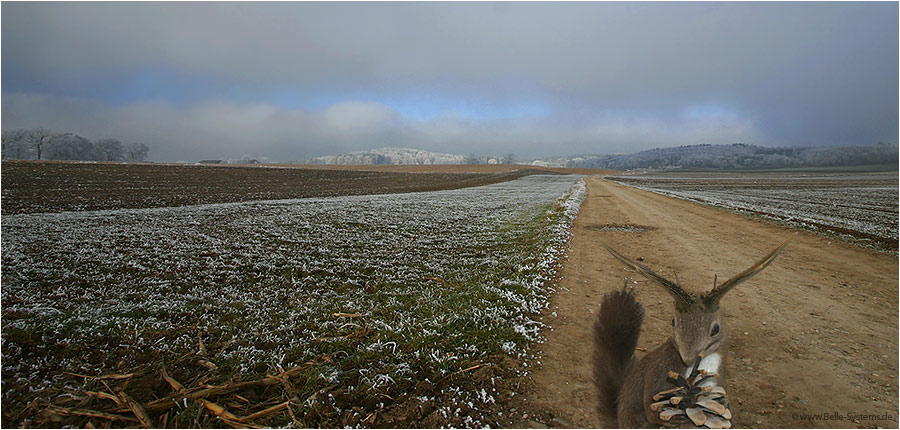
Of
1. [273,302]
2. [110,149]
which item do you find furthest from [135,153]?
[273,302]

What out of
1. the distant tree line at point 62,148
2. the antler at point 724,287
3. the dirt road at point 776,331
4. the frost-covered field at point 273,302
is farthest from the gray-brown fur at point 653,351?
the distant tree line at point 62,148

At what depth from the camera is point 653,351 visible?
9.01 feet

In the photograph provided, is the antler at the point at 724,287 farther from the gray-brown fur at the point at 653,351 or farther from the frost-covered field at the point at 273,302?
the frost-covered field at the point at 273,302

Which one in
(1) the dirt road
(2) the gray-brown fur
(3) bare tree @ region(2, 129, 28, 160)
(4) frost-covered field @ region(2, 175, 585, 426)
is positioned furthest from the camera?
(3) bare tree @ region(2, 129, 28, 160)

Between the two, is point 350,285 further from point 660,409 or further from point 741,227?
point 741,227

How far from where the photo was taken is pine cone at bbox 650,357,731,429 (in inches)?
85.9

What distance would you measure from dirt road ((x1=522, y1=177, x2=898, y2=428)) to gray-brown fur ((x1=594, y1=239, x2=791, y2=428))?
119cm

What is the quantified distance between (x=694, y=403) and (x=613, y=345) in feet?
2.88

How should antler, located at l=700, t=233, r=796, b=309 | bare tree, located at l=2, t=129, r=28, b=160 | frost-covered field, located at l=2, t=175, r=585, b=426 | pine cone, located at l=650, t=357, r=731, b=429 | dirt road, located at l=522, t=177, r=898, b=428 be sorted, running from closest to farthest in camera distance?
antler, located at l=700, t=233, r=796, b=309, pine cone, located at l=650, t=357, r=731, b=429, dirt road, located at l=522, t=177, r=898, b=428, frost-covered field, located at l=2, t=175, r=585, b=426, bare tree, located at l=2, t=129, r=28, b=160

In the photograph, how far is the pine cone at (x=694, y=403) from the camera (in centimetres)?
218

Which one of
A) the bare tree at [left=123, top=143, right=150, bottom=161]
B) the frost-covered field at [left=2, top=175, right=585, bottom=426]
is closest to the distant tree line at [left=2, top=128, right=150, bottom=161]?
the bare tree at [left=123, top=143, right=150, bottom=161]

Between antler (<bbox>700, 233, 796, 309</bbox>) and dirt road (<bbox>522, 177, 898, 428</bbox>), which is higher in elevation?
antler (<bbox>700, 233, 796, 309</bbox>)

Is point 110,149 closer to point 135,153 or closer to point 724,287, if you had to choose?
point 135,153

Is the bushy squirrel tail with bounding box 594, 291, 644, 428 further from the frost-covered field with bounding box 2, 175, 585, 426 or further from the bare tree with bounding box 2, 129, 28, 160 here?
the bare tree with bounding box 2, 129, 28, 160
